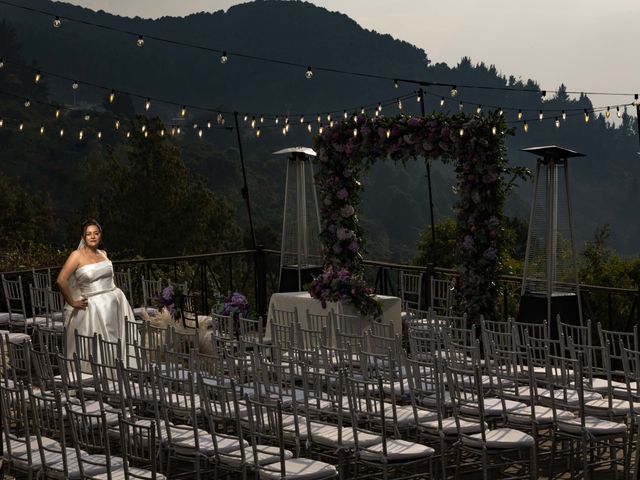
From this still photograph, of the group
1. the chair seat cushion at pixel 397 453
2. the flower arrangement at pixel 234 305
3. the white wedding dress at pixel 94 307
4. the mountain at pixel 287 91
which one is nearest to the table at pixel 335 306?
the flower arrangement at pixel 234 305

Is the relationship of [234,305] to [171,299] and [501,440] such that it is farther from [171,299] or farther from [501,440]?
[501,440]

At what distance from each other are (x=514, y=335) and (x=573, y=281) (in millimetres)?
3126

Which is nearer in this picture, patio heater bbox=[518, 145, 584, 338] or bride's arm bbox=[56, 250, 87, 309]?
bride's arm bbox=[56, 250, 87, 309]

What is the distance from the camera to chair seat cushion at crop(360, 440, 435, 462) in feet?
16.1

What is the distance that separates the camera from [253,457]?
15.8 ft

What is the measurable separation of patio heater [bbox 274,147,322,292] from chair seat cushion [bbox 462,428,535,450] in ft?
21.9

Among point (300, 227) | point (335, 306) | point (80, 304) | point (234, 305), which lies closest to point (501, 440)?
point (234, 305)

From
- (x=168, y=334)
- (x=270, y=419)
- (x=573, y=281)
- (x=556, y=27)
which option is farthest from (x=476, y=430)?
(x=556, y=27)

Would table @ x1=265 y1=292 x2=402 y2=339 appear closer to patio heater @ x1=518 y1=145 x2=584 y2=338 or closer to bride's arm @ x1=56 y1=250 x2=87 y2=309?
patio heater @ x1=518 y1=145 x2=584 y2=338

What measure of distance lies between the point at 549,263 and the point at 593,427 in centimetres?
404

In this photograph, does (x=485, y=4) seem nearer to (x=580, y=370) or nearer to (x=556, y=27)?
(x=556, y=27)

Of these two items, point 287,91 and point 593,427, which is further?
point 287,91

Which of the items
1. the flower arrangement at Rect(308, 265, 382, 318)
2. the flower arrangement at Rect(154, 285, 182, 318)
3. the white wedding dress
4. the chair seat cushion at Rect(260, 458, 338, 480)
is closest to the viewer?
the chair seat cushion at Rect(260, 458, 338, 480)

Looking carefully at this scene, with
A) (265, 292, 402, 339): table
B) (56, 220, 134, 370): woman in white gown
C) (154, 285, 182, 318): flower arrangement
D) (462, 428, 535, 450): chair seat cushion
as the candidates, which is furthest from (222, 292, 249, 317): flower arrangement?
(462, 428, 535, 450): chair seat cushion
